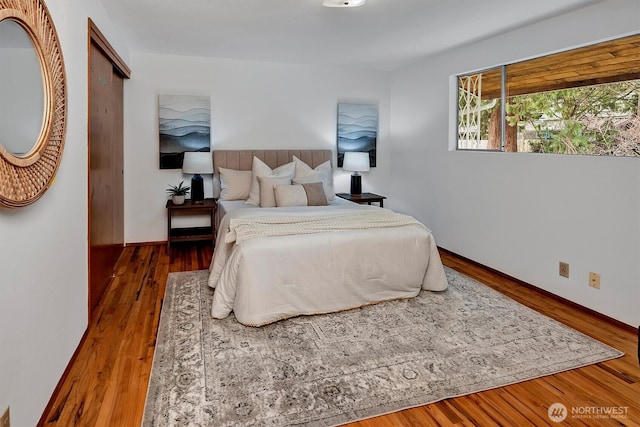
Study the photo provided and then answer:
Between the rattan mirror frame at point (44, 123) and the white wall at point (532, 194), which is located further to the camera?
the white wall at point (532, 194)

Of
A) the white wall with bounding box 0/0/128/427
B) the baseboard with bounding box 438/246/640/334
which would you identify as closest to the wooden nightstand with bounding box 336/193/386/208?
the baseboard with bounding box 438/246/640/334

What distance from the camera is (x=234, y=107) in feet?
17.1

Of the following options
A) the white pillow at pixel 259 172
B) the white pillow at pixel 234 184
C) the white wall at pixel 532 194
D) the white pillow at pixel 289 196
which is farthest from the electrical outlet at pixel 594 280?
the white pillow at pixel 234 184

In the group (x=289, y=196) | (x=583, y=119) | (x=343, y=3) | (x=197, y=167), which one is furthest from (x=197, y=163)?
(x=583, y=119)

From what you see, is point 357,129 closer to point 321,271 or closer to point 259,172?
point 259,172

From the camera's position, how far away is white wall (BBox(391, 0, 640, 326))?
2.92 metres

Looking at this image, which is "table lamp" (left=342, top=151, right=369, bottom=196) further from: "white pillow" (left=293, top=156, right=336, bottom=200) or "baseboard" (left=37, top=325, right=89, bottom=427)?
"baseboard" (left=37, top=325, right=89, bottom=427)

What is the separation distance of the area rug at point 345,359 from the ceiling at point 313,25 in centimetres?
227

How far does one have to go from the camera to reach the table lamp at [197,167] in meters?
Result: 4.77

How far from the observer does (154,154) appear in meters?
5.00

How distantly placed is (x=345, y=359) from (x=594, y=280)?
80.3 inches

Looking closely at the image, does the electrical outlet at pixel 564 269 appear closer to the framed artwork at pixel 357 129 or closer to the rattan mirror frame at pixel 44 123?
the framed artwork at pixel 357 129

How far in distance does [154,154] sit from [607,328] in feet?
15.5

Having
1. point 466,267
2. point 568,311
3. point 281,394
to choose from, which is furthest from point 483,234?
point 281,394
